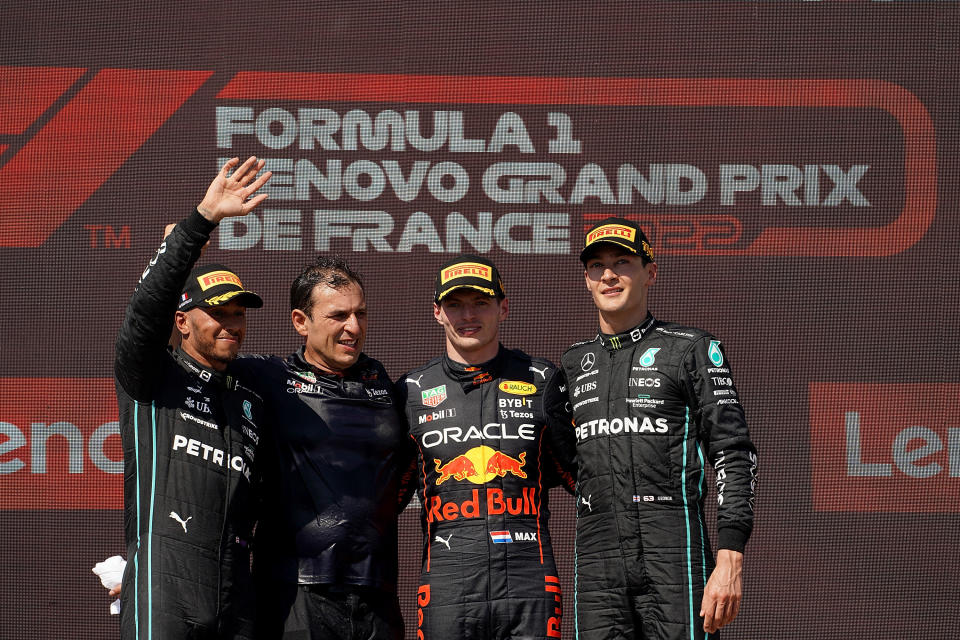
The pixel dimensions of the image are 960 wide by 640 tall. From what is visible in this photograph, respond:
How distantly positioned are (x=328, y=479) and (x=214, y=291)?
1.75 ft

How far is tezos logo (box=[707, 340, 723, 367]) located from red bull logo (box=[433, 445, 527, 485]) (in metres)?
0.52

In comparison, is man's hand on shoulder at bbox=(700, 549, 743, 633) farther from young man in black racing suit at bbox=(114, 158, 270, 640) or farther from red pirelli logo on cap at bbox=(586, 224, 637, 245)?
young man in black racing suit at bbox=(114, 158, 270, 640)

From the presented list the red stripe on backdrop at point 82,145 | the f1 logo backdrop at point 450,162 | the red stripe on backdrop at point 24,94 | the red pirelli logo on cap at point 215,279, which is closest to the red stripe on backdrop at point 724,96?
the f1 logo backdrop at point 450,162

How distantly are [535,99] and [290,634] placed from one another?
2.52m

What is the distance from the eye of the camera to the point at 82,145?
410 cm

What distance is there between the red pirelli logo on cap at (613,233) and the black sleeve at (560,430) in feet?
1.24

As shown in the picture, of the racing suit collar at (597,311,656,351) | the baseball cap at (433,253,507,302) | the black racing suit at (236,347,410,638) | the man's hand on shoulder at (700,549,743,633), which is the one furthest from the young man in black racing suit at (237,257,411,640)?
the man's hand on shoulder at (700,549,743,633)

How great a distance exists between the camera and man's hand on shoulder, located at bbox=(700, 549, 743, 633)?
233 centimetres

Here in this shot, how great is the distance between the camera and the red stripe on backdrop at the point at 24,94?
161 inches

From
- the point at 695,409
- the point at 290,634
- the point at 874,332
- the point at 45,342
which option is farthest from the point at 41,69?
the point at 874,332

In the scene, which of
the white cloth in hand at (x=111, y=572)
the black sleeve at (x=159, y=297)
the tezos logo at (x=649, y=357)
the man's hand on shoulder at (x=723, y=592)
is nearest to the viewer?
the black sleeve at (x=159, y=297)

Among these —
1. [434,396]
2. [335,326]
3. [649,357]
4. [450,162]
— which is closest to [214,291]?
[335,326]

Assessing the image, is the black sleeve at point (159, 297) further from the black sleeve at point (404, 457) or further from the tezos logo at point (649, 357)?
the tezos logo at point (649, 357)

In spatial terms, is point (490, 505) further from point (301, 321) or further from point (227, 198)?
point (227, 198)
